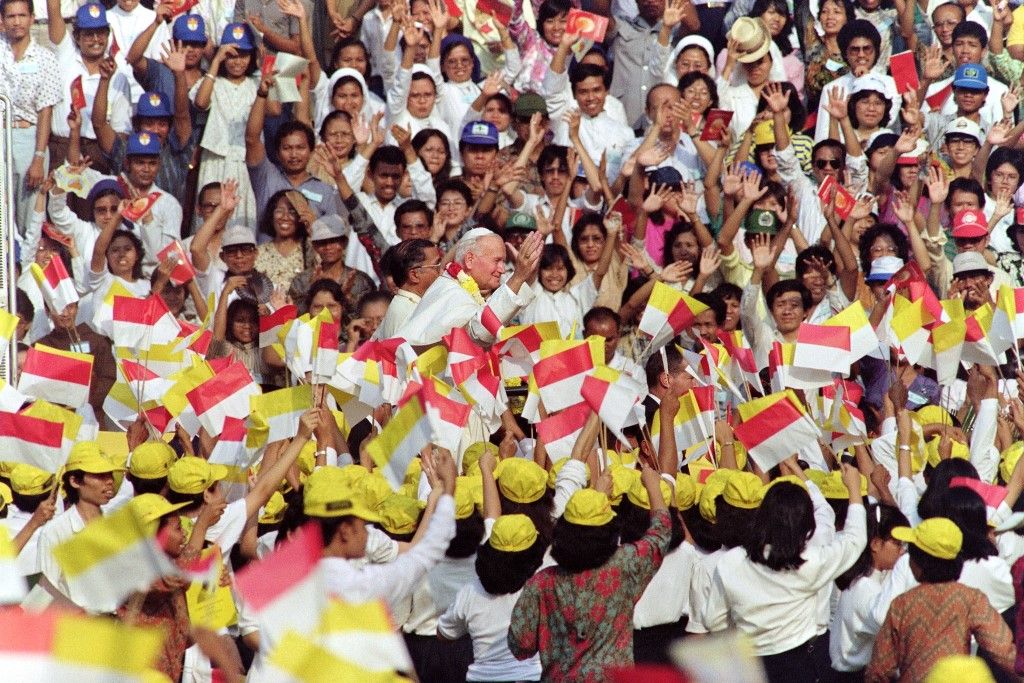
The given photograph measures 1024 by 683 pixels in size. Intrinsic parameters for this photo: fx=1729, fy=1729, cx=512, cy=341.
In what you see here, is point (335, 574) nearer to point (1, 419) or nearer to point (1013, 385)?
point (1, 419)

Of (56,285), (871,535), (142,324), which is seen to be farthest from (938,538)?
(56,285)

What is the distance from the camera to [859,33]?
12.8 metres

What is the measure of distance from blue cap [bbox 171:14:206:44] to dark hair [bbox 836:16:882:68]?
4.72 m

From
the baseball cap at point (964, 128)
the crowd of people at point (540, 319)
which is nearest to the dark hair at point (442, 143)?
the crowd of people at point (540, 319)

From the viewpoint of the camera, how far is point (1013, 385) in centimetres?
1065

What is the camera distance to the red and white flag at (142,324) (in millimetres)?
9844

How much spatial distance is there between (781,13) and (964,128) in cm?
172

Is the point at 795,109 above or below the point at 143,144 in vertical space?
below

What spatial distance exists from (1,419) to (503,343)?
8.72 ft

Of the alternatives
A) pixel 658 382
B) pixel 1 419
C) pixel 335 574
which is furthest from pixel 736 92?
pixel 335 574

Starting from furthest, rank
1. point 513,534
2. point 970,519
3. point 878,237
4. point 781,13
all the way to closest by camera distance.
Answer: point 781,13 → point 878,237 → point 970,519 → point 513,534

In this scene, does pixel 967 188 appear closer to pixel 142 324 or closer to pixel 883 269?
pixel 883 269

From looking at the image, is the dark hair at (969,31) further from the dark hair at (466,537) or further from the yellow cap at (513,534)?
the yellow cap at (513,534)

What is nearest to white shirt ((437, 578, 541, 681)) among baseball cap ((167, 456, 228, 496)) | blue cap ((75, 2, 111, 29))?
baseball cap ((167, 456, 228, 496))
